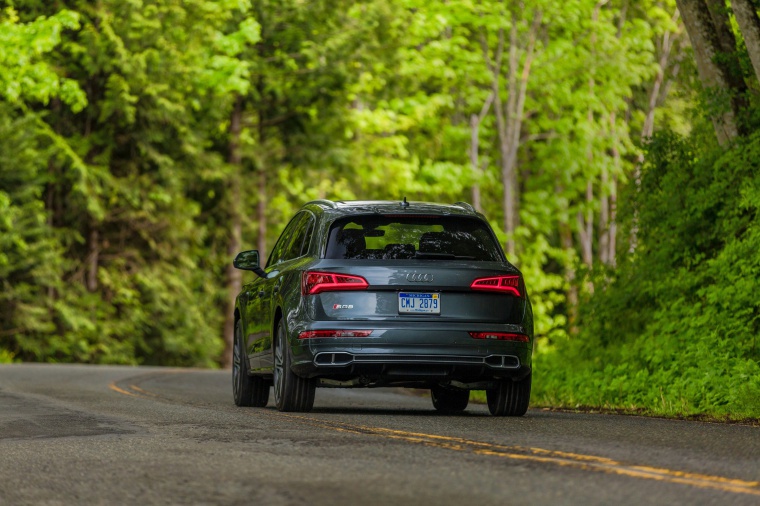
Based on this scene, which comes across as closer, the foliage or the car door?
the car door

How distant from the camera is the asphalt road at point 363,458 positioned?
23.3 feet

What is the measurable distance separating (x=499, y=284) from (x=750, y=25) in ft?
16.4

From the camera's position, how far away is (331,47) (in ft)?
136

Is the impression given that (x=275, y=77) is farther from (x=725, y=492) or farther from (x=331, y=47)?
(x=725, y=492)

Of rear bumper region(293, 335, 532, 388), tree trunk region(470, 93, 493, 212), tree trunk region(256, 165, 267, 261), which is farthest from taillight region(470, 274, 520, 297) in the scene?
tree trunk region(256, 165, 267, 261)

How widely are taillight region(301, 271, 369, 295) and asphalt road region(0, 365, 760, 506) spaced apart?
1111 millimetres

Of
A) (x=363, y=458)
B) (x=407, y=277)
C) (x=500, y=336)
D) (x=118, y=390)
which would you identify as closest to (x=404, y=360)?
(x=407, y=277)

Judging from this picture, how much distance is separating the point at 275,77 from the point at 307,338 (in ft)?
101

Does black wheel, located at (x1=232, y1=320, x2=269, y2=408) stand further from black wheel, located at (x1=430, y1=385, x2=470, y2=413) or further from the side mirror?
black wheel, located at (x1=430, y1=385, x2=470, y2=413)

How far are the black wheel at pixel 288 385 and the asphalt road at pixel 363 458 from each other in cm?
17

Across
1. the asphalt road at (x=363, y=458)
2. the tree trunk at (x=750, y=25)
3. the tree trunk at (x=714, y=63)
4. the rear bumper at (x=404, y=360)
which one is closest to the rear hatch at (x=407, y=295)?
the rear bumper at (x=404, y=360)

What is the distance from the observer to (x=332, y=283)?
1218 cm

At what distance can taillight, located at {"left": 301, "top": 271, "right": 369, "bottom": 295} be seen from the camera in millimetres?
12164

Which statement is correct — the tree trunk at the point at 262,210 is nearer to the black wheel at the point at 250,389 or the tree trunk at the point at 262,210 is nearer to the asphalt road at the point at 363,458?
the black wheel at the point at 250,389
